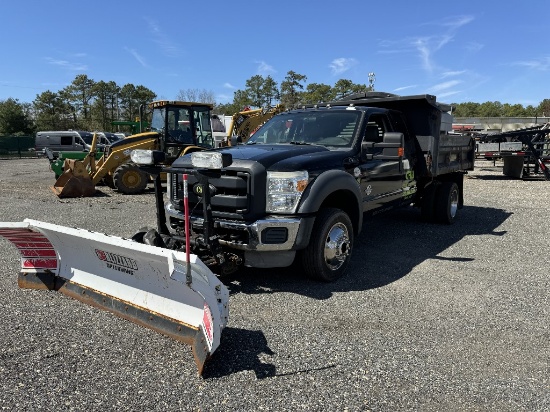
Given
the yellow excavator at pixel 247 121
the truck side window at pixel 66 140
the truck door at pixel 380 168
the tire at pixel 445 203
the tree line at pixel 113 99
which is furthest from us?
the tree line at pixel 113 99

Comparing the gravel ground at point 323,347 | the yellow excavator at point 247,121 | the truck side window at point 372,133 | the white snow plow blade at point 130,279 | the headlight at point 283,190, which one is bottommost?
the gravel ground at point 323,347

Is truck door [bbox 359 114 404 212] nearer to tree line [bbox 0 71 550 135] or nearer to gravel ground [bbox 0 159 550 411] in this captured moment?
gravel ground [bbox 0 159 550 411]

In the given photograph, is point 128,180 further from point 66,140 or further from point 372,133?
point 66,140

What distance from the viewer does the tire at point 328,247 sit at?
15.4 feet

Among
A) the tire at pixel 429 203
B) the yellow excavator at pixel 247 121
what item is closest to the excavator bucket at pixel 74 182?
the yellow excavator at pixel 247 121

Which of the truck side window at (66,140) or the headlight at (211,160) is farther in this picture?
the truck side window at (66,140)

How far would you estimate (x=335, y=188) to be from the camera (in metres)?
4.75

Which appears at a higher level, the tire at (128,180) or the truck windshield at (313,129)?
the truck windshield at (313,129)

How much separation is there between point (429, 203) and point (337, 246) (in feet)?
13.1

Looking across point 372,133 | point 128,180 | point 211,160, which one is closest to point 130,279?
point 211,160

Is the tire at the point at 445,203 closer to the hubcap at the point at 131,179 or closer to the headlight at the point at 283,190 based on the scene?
the headlight at the point at 283,190

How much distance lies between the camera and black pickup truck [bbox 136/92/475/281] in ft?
14.3

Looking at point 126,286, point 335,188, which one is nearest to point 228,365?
point 126,286

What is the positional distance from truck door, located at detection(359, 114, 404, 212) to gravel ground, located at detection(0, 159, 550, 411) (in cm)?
88
